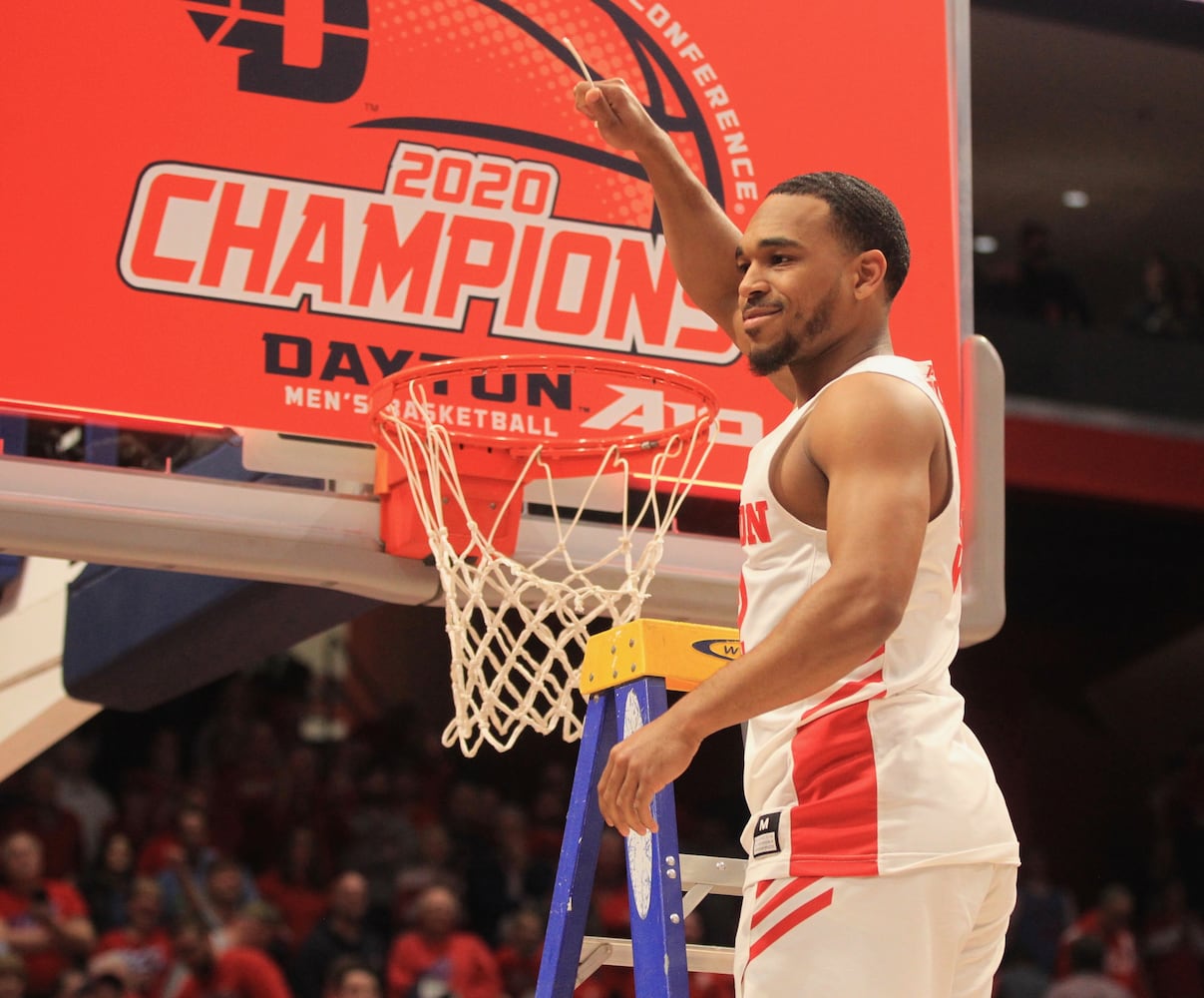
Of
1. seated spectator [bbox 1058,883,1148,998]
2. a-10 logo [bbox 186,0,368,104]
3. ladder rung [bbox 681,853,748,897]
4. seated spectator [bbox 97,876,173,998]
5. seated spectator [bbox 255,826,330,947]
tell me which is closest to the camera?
ladder rung [bbox 681,853,748,897]

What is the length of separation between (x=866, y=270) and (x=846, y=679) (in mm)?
538

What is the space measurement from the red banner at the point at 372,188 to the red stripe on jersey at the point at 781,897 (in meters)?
1.69

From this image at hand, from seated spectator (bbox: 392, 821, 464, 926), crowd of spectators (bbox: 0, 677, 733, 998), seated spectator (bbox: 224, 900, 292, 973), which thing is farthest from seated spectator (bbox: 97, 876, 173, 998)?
seated spectator (bbox: 392, 821, 464, 926)

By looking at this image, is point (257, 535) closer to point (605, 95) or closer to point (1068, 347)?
point (605, 95)

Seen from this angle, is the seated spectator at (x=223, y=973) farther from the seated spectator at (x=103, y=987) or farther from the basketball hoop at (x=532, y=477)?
the basketball hoop at (x=532, y=477)

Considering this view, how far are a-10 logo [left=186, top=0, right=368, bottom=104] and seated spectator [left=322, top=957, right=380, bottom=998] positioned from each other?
12.6ft

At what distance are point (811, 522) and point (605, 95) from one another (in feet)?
3.31

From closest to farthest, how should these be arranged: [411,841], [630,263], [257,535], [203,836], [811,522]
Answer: [811,522]
[257,535]
[630,263]
[203,836]
[411,841]

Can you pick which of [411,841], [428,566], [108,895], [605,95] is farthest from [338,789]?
[605,95]

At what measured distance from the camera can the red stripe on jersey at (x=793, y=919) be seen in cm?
203

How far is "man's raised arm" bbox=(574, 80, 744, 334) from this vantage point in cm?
285

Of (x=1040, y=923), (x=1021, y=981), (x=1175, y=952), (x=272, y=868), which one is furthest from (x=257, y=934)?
(x=1175, y=952)

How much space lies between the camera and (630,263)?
12.5 ft

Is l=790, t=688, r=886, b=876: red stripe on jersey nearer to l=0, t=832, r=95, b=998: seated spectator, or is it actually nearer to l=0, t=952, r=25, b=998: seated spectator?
l=0, t=952, r=25, b=998: seated spectator
